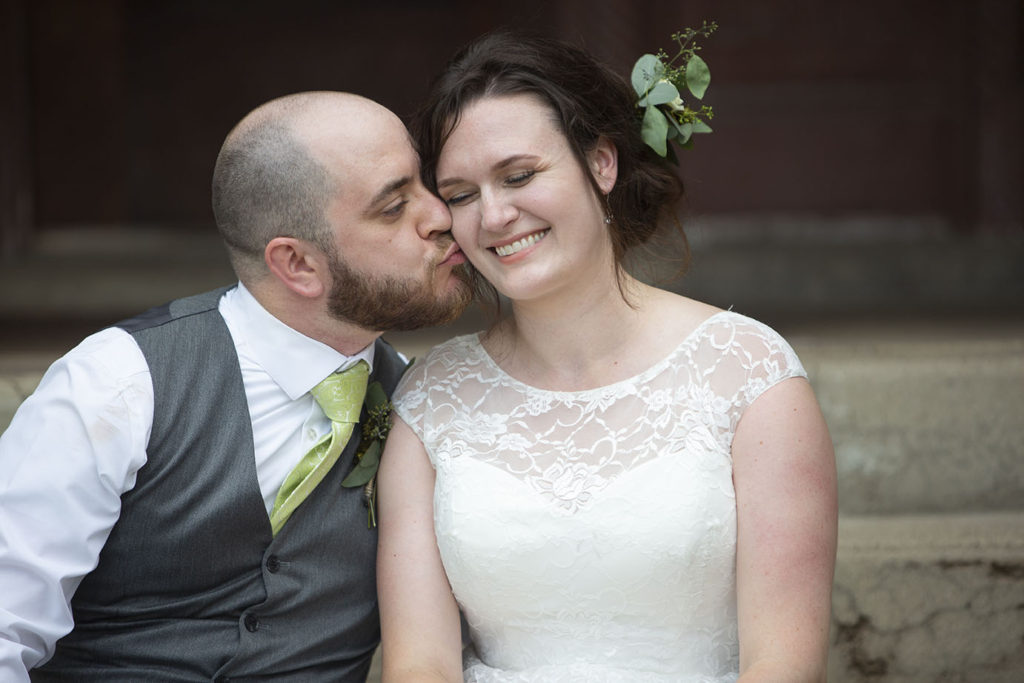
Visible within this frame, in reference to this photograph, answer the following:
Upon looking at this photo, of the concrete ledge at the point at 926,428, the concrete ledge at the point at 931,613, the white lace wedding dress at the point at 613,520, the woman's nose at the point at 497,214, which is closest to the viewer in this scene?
the white lace wedding dress at the point at 613,520

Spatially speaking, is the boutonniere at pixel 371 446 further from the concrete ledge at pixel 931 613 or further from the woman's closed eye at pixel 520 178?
the concrete ledge at pixel 931 613

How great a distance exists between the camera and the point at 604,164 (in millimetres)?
2455

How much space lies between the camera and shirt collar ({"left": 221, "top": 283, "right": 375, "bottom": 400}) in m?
2.34

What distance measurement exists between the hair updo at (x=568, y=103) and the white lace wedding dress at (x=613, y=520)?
35 cm

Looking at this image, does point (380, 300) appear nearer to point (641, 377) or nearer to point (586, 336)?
point (586, 336)

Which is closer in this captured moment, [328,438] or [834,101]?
[328,438]

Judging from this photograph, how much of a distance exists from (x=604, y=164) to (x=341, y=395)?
76cm

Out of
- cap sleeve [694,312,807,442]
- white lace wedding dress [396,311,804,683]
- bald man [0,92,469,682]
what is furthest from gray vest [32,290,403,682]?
cap sleeve [694,312,807,442]

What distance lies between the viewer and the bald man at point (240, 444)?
83.7 inches

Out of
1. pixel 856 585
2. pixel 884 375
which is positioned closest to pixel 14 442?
pixel 856 585

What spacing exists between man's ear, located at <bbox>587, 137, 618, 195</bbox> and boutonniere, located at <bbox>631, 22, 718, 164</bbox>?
12 cm

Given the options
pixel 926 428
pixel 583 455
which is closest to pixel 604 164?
pixel 583 455

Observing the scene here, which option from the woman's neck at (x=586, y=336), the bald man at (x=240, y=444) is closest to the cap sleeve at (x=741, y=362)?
the woman's neck at (x=586, y=336)

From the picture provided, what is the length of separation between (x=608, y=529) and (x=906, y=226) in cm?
457
